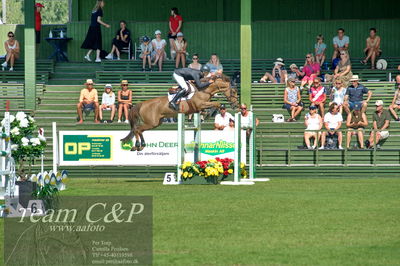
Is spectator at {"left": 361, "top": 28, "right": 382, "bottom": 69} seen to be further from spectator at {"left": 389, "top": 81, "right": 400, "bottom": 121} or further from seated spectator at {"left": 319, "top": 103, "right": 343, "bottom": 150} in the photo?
seated spectator at {"left": 319, "top": 103, "right": 343, "bottom": 150}

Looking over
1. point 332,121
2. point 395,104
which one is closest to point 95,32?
point 332,121

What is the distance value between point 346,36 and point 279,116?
5.28 meters

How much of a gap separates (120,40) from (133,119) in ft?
29.0

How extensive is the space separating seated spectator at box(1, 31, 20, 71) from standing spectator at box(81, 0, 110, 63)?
235 centimetres

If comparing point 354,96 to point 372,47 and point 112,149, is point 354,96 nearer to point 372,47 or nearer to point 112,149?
point 372,47

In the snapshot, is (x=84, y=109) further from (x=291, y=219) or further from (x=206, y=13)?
(x=291, y=219)

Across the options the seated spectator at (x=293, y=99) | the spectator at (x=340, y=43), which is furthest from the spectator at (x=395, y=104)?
the spectator at (x=340, y=43)

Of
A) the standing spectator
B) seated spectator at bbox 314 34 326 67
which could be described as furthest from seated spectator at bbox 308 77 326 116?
the standing spectator

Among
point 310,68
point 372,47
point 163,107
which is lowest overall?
point 163,107

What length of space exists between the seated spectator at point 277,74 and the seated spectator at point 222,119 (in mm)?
4819

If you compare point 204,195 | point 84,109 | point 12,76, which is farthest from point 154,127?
point 12,76

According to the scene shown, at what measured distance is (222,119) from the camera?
98.4 feet

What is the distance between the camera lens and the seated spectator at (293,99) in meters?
32.0

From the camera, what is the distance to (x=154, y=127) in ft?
94.8
